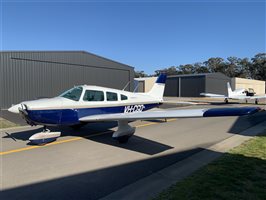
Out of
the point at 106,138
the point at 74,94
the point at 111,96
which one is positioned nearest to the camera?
the point at 74,94

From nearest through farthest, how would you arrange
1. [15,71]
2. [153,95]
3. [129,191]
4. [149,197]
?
[149,197]
[129,191]
[153,95]
[15,71]

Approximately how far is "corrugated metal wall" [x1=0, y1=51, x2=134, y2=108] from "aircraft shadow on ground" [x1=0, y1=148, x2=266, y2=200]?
627 inches

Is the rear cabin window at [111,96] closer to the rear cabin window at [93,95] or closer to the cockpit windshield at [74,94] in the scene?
the rear cabin window at [93,95]

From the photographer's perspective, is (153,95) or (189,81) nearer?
(153,95)

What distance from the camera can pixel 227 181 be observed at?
454 cm

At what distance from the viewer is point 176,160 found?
20.1 ft

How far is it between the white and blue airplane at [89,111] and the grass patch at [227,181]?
126 centimetres

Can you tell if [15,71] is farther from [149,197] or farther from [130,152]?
[149,197]

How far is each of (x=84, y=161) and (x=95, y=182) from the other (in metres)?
1.37

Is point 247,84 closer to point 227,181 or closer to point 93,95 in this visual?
point 93,95

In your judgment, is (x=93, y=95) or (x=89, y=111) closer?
(x=89, y=111)

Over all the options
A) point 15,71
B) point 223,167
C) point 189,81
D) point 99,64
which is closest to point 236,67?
point 189,81

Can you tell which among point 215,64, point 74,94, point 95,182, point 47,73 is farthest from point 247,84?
point 95,182

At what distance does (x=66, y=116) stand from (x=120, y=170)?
341 centimetres
